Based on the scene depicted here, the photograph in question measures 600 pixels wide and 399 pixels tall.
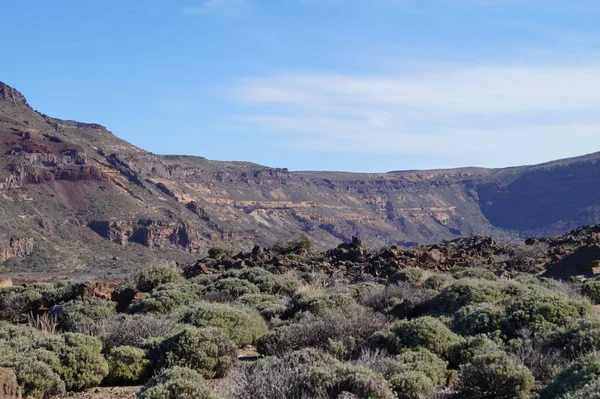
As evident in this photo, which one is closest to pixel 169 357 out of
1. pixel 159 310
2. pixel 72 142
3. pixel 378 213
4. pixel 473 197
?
pixel 159 310

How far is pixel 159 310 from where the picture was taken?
47.4 ft

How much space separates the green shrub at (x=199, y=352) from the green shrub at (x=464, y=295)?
503cm

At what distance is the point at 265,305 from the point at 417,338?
5804mm

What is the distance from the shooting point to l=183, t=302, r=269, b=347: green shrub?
1048 centimetres

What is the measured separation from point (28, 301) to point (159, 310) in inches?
213

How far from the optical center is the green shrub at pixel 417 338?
8.52 metres

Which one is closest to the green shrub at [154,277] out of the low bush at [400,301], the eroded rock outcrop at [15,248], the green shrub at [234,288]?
the green shrub at [234,288]

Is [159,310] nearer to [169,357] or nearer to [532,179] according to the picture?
[169,357]

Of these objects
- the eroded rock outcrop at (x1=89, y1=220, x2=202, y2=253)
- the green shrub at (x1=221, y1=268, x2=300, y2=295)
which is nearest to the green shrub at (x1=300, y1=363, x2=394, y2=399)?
the green shrub at (x1=221, y1=268, x2=300, y2=295)

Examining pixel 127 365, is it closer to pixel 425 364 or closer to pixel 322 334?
pixel 322 334

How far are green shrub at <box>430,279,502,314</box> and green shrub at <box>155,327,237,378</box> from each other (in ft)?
16.5

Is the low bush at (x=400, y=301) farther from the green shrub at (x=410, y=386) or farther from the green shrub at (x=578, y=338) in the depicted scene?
the green shrub at (x=410, y=386)

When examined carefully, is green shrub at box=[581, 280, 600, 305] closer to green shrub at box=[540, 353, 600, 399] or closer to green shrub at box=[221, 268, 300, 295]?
green shrub at box=[221, 268, 300, 295]

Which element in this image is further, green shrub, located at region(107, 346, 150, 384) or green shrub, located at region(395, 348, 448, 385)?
green shrub, located at region(107, 346, 150, 384)
